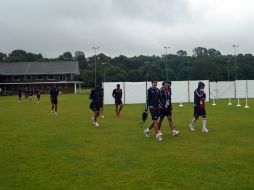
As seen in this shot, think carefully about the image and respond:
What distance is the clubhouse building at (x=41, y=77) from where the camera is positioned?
99.5 meters

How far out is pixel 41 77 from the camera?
101 m

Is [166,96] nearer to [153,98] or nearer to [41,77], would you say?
[153,98]

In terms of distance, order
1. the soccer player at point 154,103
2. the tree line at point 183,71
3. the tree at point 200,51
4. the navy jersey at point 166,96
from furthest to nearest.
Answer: the tree at point 200,51, the tree line at point 183,71, the navy jersey at point 166,96, the soccer player at point 154,103

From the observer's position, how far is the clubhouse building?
99500 mm

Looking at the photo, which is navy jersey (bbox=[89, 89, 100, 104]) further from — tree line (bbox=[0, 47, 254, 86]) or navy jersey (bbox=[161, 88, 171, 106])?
tree line (bbox=[0, 47, 254, 86])

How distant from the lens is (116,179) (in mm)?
8156

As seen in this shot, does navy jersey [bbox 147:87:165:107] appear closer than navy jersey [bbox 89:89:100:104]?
Yes

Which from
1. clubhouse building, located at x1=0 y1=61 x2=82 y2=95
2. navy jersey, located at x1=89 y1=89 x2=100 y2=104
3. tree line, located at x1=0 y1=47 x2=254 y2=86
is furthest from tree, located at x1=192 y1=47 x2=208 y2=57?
navy jersey, located at x1=89 y1=89 x2=100 y2=104

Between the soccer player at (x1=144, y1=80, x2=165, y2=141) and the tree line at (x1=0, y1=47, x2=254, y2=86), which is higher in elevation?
the tree line at (x1=0, y1=47, x2=254, y2=86)

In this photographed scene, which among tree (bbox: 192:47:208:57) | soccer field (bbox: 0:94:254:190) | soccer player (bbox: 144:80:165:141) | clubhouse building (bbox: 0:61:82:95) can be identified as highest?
tree (bbox: 192:47:208:57)

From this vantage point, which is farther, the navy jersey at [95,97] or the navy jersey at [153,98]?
the navy jersey at [95,97]

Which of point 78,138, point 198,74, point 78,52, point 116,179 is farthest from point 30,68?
point 116,179

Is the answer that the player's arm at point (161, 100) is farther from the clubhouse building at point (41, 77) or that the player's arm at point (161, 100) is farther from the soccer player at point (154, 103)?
the clubhouse building at point (41, 77)

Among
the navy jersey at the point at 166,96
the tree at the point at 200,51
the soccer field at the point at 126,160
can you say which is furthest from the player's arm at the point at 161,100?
the tree at the point at 200,51
